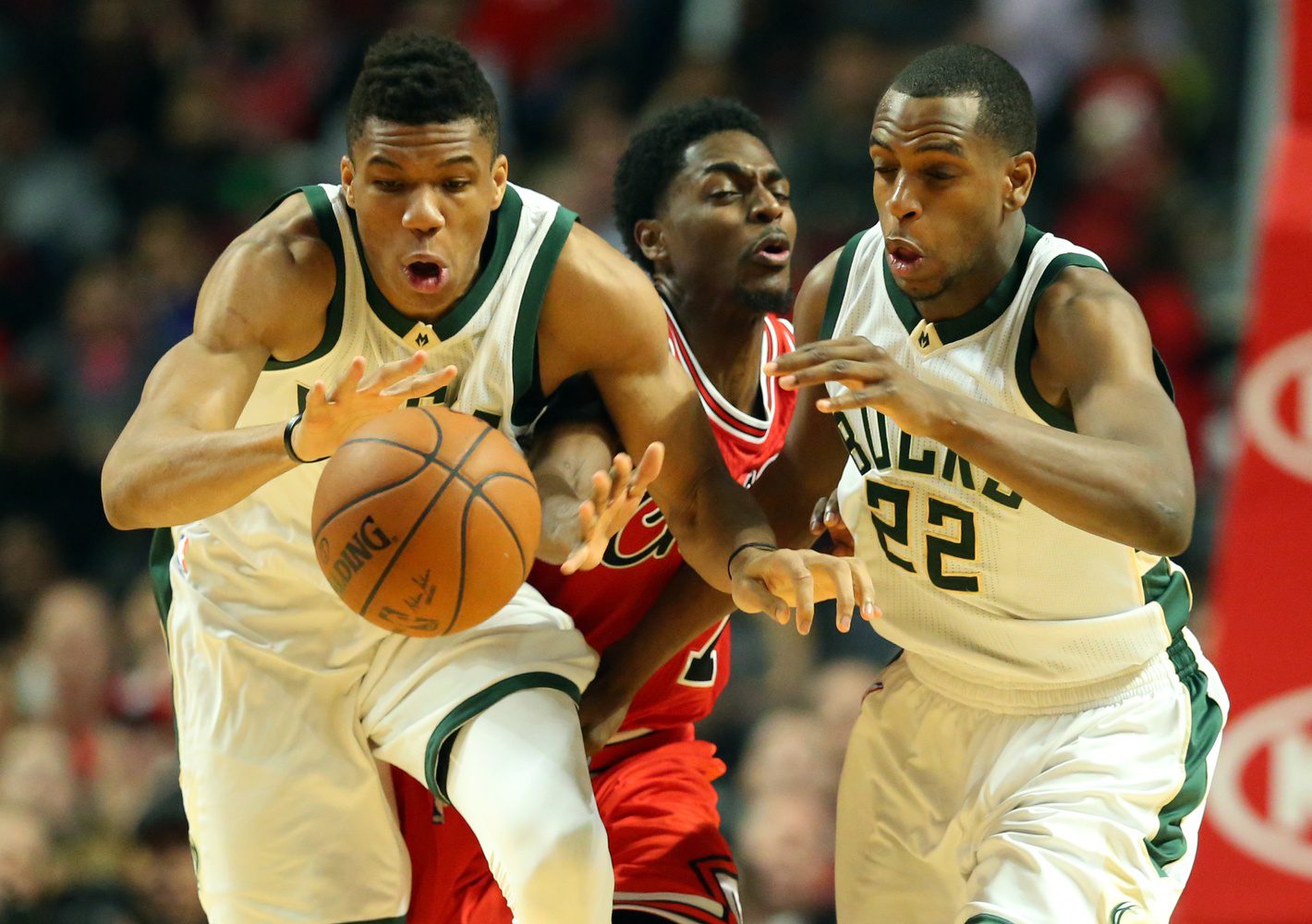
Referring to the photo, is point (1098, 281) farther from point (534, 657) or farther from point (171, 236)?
point (171, 236)

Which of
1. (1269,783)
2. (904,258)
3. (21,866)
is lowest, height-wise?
(21,866)

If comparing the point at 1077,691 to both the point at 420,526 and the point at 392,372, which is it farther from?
the point at 392,372

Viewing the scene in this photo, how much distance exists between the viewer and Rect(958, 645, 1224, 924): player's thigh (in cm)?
347

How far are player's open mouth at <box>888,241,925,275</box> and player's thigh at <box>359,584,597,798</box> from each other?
1107 millimetres

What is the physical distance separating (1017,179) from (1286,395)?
0.68 metres

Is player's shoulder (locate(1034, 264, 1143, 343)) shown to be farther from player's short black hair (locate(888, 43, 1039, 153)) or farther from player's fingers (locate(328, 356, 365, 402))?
player's fingers (locate(328, 356, 365, 402))

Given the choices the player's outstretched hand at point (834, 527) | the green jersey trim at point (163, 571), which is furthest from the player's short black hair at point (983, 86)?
the green jersey trim at point (163, 571)

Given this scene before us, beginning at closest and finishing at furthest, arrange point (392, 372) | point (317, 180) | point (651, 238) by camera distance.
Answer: point (392, 372) < point (651, 238) < point (317, 180)

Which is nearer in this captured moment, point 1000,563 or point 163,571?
point 1000,563

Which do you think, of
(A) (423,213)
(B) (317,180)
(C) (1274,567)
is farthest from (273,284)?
(B) (317,180)

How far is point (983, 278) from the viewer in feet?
12.2

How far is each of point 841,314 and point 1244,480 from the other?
0.92 m

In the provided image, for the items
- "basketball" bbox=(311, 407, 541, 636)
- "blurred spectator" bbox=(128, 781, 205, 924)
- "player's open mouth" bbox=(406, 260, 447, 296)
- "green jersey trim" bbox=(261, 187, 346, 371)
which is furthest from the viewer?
"blurred spectator" bbox=(128, 781, 205, 924)

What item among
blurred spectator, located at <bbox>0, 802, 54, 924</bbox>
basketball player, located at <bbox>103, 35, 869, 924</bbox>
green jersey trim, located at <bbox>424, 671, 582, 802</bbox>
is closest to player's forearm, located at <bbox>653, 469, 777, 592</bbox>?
basketball player, located at <bbox>103, 35, 869, 924</bbox>
